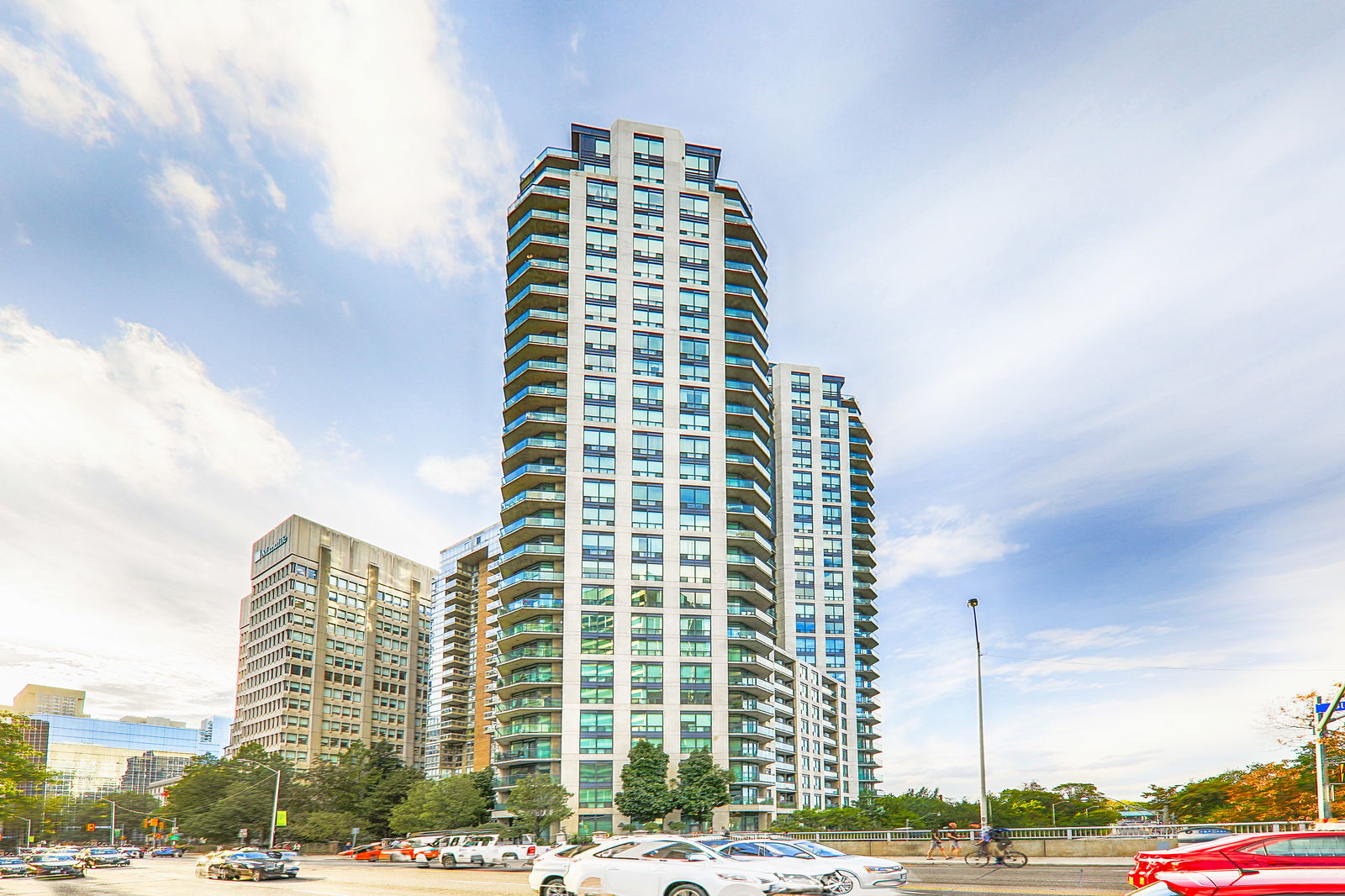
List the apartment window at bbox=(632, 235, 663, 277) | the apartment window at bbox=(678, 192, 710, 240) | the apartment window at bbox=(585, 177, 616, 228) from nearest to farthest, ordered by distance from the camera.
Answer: the apartment window at bbox=(632, 235, 663, 277), the apartment window at bbox=(585, 177, 616, 228), the apartment window at bbox=(678, 192, 710, 240)

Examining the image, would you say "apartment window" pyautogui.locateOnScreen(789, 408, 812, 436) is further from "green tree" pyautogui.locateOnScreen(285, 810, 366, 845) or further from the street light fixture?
the street light fixture

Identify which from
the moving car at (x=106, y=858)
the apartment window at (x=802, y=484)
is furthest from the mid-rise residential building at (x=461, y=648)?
the moving car at (x=106, y=858)

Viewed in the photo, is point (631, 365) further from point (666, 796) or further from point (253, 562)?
point (253, 562)

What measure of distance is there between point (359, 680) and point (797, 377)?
286ft

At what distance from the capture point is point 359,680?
543 feet

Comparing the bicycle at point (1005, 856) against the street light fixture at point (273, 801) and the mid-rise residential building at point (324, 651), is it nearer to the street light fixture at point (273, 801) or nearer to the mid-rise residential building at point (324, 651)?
the street light fixture at point (273, 801)

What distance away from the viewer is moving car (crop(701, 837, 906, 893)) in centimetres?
2608

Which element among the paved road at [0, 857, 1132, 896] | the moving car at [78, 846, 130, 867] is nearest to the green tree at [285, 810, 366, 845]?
the moving car at [78, 846, 130, 867]

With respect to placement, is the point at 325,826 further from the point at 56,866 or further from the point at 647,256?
the point at 647,256

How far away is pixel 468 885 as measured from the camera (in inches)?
1291

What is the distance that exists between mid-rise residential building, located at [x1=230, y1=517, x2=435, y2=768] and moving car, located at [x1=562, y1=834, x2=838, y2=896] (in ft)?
454

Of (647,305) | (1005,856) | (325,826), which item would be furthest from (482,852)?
(647,305)

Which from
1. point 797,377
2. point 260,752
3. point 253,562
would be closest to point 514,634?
point 260,752

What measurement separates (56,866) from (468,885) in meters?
25.1
